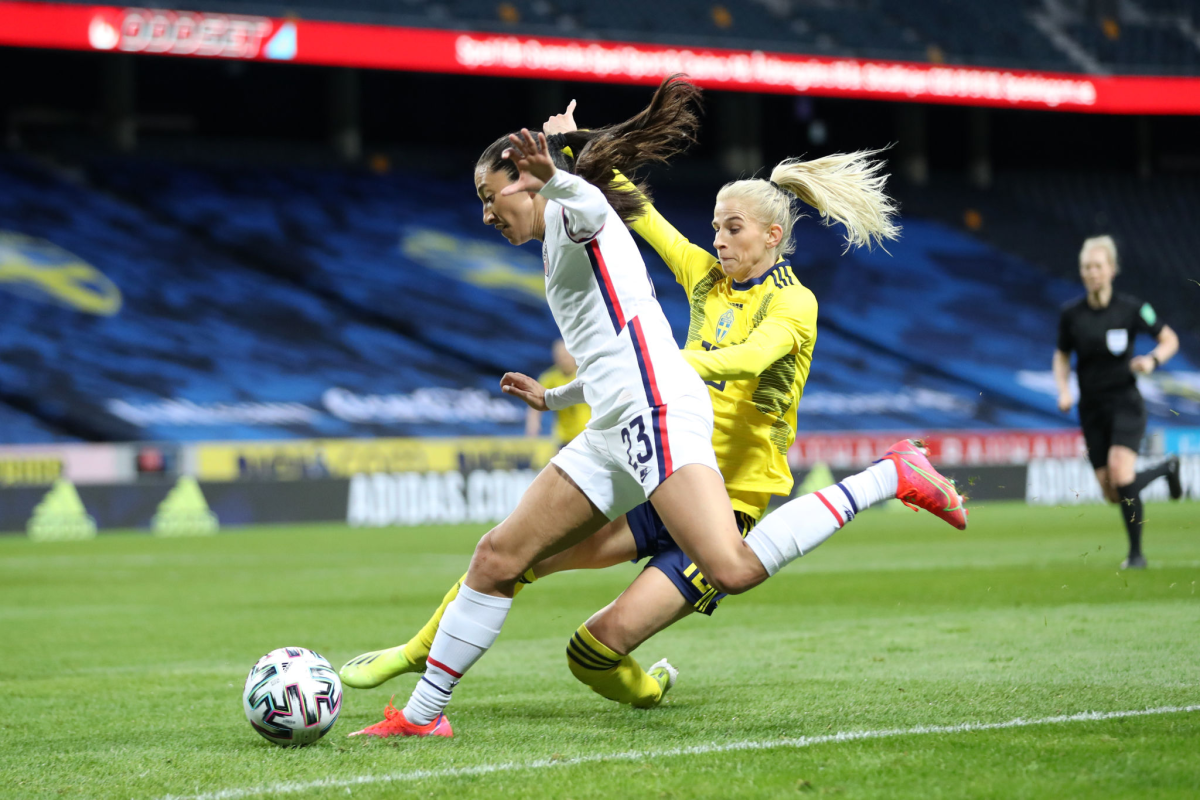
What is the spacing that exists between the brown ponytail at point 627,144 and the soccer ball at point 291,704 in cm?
171

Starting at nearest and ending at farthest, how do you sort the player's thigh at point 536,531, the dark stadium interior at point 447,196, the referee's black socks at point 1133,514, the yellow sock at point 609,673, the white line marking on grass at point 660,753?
the white line marking on grass at point 660,753 → the player's thigh at point 536,531 → the yellow sock at point 609,673 → the referee's black socks at point 1133,514 → the dark stadium interior at point 447,196

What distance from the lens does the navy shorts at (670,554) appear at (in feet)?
16.0

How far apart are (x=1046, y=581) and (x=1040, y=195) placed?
2259 cm

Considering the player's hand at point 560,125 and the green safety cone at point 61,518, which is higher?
the player's hand at point 560,125

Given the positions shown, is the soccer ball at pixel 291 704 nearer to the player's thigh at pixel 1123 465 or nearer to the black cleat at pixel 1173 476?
the player's thigh at pixel 1123 465

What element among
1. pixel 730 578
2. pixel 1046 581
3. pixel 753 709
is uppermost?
pixel 730 578

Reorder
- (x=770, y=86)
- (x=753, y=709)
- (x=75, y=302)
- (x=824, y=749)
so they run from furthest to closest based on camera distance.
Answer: (x=770, y=86) → (x=75, y=302) → (x=753, y=709) → (x=824, y=749)

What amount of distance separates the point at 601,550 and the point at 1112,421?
5.89 m

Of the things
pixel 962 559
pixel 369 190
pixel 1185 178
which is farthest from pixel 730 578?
pixel 1185 178

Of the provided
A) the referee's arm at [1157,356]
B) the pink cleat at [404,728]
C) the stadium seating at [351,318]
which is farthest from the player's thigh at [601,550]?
the stadium seating at [351,318]

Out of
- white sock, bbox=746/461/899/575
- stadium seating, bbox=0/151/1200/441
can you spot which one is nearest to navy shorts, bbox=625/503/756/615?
white sock, bbox=746/461/899/575

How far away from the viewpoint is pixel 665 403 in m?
4.27

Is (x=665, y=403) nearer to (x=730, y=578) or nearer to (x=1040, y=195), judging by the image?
(x=730, y=578)

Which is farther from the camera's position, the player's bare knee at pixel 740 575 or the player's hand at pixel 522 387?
the player's hand at pixel 522 387
